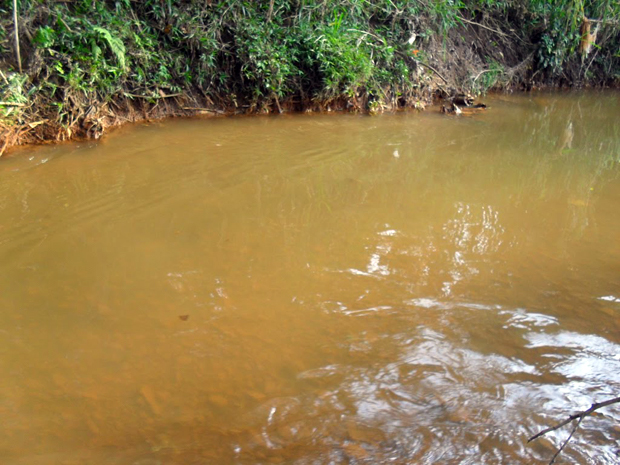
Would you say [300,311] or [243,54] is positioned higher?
[243,54]

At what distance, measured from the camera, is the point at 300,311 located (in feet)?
7.79

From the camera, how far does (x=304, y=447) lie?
1.64m

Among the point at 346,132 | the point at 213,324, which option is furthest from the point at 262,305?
the point at 346,132

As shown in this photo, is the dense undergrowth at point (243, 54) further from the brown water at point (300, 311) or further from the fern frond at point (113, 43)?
the brown water at point (300, 311)

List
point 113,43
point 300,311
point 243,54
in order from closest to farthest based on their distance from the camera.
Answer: point 300,311, point 113,43, point 243,54

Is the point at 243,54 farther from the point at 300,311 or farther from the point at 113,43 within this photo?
the point at 300,311

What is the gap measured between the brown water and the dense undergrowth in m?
0.96

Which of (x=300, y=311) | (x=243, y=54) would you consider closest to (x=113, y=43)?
(x=243, y=54)

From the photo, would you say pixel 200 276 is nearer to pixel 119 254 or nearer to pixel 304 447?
pixel 119 254

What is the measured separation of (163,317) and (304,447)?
100 cm

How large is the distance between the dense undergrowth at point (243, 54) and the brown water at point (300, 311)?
0.96 meters

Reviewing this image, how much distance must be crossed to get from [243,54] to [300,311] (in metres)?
4.74

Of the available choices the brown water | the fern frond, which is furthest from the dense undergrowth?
the brown water

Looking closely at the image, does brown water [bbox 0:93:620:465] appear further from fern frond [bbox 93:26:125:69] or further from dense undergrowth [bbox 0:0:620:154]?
fern frond [bbox 93:26:125:69]
